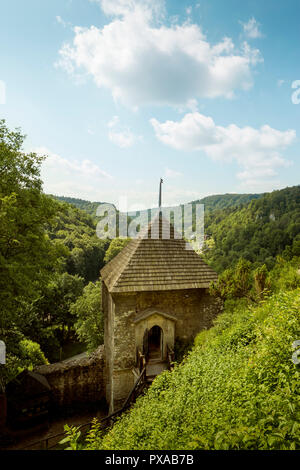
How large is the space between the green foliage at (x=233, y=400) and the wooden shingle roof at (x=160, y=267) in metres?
3.00

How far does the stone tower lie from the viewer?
29.4ft

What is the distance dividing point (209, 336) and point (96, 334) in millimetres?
12711

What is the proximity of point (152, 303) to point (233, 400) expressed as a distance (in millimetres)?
5206

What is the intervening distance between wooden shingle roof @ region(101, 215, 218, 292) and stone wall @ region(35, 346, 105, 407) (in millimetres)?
4756

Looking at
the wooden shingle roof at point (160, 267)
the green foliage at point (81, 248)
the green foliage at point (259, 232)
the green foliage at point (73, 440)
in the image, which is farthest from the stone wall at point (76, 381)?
the green foliage at point (81, 248)

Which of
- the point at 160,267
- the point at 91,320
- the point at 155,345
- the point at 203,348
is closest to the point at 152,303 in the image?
the point at 160,267

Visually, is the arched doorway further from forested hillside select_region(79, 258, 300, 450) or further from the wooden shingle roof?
forested hillside select_region(79, 258, 300, 450)

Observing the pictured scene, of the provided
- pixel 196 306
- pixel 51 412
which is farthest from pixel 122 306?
pixel 51 412

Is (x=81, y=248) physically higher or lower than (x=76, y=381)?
higher

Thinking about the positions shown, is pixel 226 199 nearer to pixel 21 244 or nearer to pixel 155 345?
pixel 155 345

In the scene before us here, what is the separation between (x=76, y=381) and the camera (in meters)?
11.1

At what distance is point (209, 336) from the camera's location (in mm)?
8148

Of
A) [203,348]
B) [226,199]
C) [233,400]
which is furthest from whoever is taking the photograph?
[226,199]
